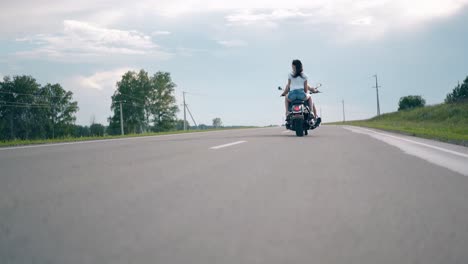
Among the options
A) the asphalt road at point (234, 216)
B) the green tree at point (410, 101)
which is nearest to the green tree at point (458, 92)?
the green tree at point (410, 101)

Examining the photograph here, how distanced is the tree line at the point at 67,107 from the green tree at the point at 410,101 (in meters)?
36.8

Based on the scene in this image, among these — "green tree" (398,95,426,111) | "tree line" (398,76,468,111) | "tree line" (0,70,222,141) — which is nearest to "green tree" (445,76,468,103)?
"tree line" (398,76,468,111)

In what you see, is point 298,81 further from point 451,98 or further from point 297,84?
point 451,98

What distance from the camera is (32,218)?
2.73 m

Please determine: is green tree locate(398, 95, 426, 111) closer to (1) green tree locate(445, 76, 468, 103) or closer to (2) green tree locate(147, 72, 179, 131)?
(1) green tree locate(445, 76, 468, 103)

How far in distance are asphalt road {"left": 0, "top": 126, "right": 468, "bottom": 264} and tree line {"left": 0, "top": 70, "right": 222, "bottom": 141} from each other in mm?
68660

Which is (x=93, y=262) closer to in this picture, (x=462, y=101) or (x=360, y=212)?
(x=360, y=212)

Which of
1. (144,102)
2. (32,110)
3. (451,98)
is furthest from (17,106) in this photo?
(451,98)

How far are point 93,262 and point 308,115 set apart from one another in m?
12.6

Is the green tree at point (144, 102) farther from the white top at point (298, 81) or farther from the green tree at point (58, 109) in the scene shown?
the white top at point (298, 81)

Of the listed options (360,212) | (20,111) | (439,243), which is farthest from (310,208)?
(20,111)

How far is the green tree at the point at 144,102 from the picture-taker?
290ft

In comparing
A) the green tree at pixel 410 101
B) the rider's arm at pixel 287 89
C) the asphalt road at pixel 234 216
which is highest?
the green tree at pixel 410 101

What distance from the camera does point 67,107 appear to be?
3349 inches
